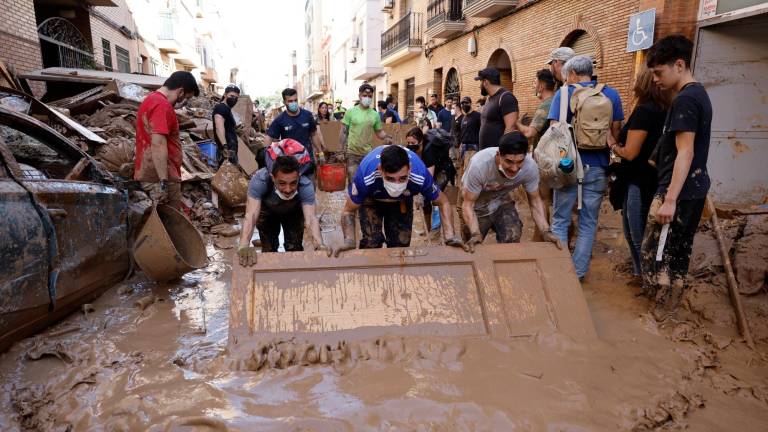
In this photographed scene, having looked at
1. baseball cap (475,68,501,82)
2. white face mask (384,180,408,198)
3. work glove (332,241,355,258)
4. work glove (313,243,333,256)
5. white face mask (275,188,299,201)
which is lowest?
work glove (313,243,333,256)

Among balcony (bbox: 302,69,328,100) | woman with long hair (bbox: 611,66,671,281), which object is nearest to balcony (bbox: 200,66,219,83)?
balcony (bbox: 302,69,328,100)

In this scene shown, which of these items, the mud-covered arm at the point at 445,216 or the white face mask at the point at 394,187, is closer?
the white face mask at the point at 394,187

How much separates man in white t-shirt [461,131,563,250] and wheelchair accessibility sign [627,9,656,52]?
5.29 metres

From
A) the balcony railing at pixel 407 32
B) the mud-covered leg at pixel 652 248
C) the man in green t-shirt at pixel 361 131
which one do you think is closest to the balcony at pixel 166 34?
the balcony railing at pixel 407 32

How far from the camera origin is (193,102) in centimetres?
1301

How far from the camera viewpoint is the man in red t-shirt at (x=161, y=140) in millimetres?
4141

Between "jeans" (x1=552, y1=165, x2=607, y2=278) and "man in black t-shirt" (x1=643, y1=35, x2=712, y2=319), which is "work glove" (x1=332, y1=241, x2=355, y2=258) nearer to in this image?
"jeans" (x1=552, y1=165, x2=607, y2=278)

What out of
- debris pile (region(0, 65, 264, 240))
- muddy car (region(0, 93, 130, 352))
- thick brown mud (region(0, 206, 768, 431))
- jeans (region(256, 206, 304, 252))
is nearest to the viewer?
thick brown mud (region(0, 206, 768, 431))

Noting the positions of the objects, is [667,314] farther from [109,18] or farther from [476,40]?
[109,18]

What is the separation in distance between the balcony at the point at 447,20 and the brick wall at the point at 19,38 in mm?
10761

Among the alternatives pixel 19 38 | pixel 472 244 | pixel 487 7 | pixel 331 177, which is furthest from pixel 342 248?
pixel 487 7

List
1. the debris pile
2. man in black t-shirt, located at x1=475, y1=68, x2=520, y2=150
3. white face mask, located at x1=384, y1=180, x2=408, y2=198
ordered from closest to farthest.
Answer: white face mask, located at x1=384, y1=180, x2=408, y2=198, man in black t-shirt, located at x1=475, y1=68, x2=520, y2=150, the debris pile

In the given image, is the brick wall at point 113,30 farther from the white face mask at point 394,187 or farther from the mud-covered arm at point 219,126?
the white face mask at point 394,187

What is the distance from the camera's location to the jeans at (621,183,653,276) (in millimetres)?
3355
